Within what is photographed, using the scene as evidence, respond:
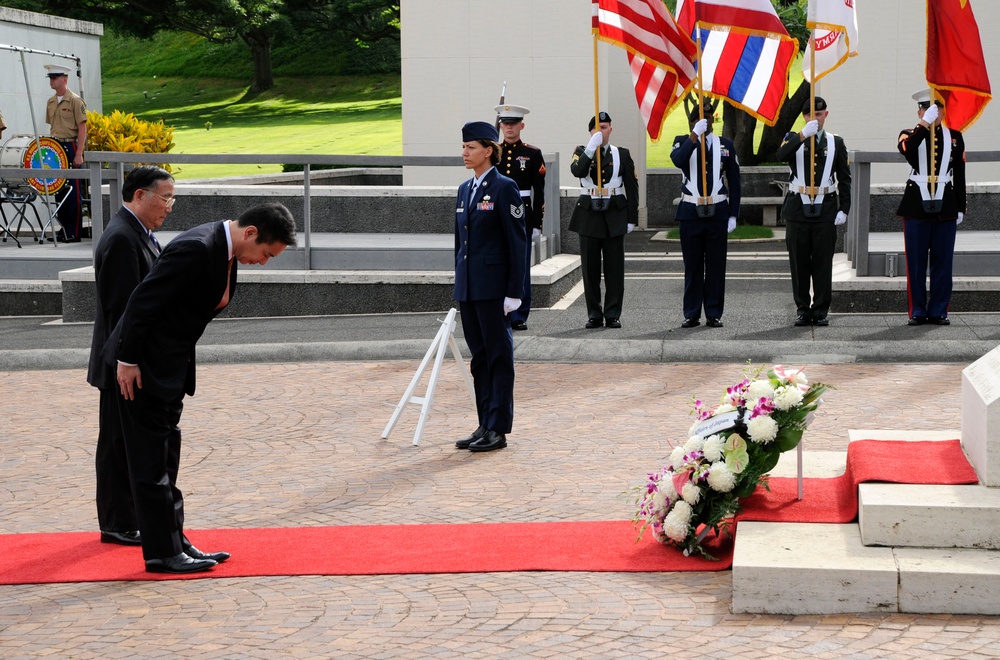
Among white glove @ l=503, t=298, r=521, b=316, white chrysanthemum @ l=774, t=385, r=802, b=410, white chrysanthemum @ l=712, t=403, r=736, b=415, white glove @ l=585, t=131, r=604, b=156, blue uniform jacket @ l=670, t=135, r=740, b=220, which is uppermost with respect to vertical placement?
white glove @ l=585, t=131, r=604, b=156

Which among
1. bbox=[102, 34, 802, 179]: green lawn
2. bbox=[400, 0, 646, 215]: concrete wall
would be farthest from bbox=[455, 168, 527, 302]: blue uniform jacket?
bbox=[102, 34, 802, 179]: green lawn

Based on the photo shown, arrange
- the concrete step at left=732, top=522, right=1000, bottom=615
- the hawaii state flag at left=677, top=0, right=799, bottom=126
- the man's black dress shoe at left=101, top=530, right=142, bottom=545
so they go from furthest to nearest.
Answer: the hawaii state flag at left=677, top=0, right=799, bottom=126, the man's black dress shoe at left=101, top=530, right=142, bottom=545, the concrete step at left=732, top=522, right=1000, bottom=615

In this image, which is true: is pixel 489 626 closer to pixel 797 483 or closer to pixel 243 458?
pixel 797 483

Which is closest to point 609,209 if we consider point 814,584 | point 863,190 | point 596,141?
point 596,141

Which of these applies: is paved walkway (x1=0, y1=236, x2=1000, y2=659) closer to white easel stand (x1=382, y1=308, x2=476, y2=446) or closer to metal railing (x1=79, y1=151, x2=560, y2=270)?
white easel stand (x1=382, y1=308, x2=476, y2=446)

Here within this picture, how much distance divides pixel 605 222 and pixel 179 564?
741 centimetres

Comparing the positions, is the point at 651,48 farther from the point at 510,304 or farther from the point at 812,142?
the point at 510,304

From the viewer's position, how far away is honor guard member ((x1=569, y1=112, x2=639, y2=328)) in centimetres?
1255

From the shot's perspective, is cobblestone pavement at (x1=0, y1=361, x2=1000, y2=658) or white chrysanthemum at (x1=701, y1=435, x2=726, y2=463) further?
white chrysanthemum at (x1=701, y1=435, x2=726, y2=463)

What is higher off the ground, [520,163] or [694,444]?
[520,163]

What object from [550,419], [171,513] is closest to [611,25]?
[550,419]

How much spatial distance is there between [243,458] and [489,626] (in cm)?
349

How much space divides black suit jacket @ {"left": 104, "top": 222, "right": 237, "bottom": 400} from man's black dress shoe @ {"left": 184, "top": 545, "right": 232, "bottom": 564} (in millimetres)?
730

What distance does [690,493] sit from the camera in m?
5.93
